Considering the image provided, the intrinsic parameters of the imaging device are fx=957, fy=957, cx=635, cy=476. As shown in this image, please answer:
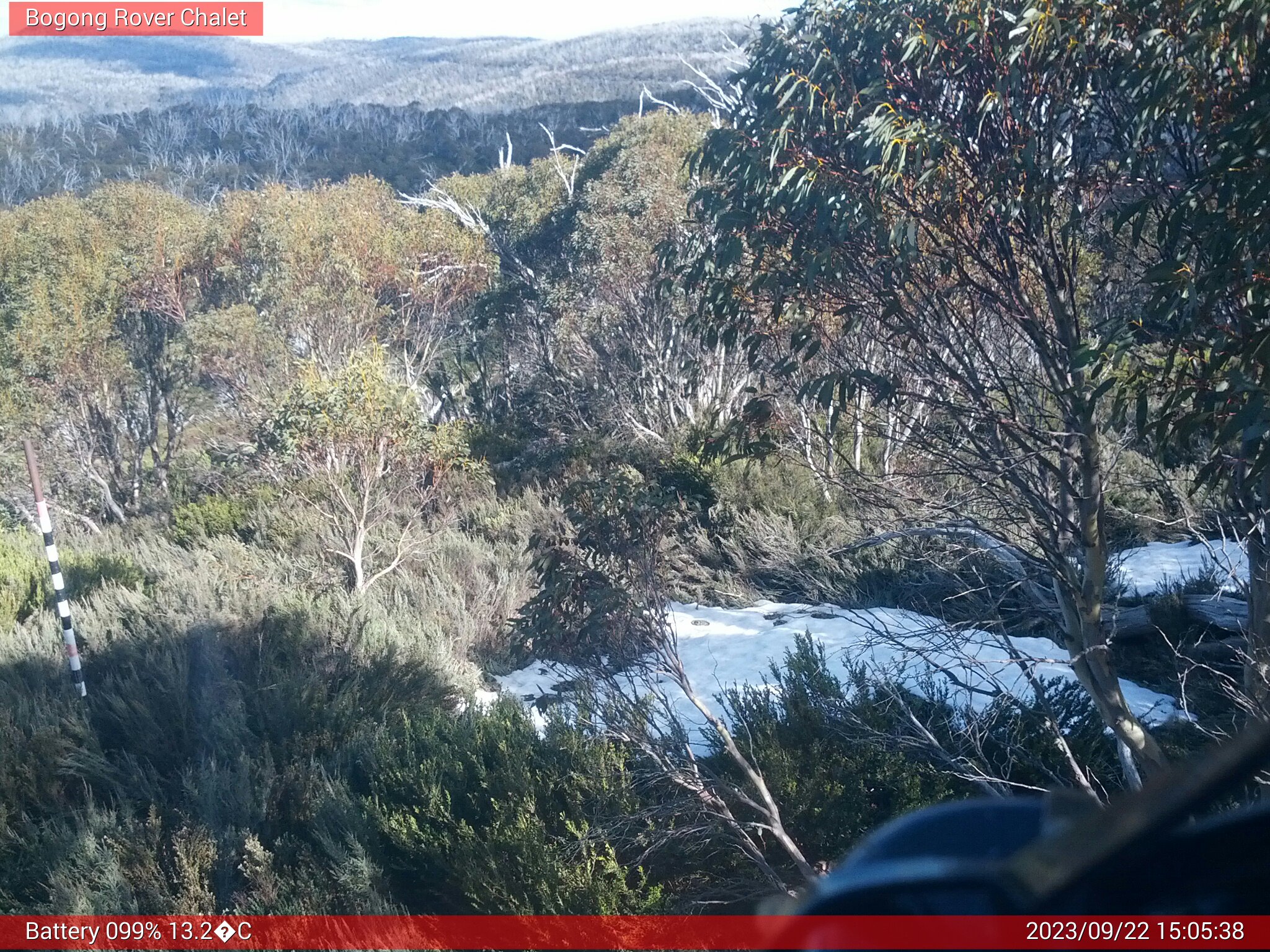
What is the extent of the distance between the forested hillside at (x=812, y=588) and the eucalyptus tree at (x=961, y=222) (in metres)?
0.02

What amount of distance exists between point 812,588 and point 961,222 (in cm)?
445

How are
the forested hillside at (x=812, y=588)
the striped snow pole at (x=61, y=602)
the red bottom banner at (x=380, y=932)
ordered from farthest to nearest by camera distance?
the striped snow pole at (x=61, y=602) → the red bottom banner at (x=380, y=932) → the forested hillside at (x=812, y=588)

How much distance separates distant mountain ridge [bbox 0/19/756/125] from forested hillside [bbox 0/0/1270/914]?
29685mm

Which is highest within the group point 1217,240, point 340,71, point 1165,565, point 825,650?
point 340,71

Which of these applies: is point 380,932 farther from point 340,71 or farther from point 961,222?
point 340,71

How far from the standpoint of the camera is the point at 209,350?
43.0ft

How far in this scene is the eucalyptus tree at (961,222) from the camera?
3.52 metres

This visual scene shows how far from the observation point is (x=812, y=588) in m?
7.84

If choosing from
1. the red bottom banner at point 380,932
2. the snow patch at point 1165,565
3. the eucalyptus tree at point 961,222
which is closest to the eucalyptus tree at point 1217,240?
the eucalyptus tree at point 961,222

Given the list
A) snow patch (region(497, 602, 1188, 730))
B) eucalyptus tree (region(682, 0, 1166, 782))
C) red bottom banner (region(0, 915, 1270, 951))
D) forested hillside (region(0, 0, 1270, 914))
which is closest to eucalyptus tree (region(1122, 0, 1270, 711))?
forested hillside (region(0, 0, 1270, 914))

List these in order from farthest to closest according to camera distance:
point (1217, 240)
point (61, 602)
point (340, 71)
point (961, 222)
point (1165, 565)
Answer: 1. point (340, 71)
2. point (1165, 565)
3. point (61, 602)
4. point (961, 222)
5. point (1217, 240)

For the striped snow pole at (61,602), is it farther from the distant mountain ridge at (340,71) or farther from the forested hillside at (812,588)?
the distant mountain ridge at (340,71)

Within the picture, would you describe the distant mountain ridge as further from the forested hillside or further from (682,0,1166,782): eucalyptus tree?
(682,0,1166,782): eucalyptus tree

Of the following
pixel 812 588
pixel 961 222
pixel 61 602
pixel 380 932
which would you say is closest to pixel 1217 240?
pixel 961 222
